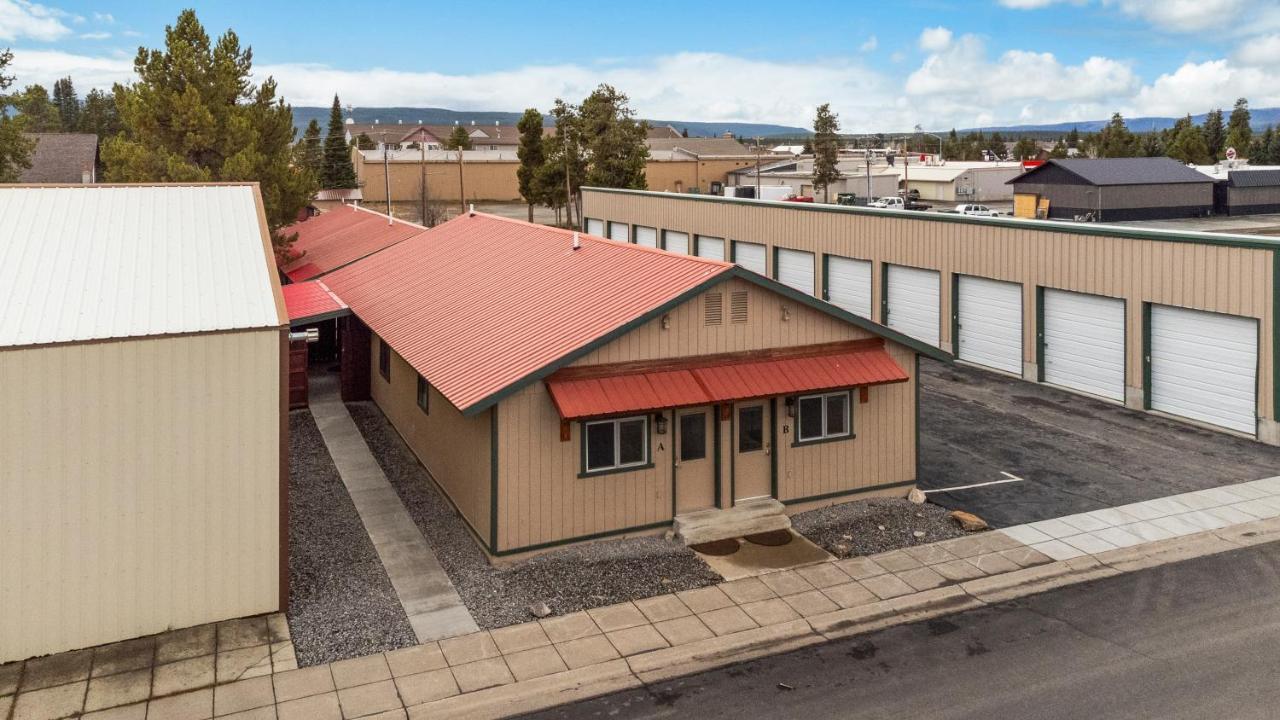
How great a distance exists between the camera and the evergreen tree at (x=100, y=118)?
108688 millimetres

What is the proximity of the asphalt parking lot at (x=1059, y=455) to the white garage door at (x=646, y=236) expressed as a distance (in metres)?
24.9

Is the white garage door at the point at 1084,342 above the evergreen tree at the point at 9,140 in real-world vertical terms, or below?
below

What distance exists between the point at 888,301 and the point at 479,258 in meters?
15.3

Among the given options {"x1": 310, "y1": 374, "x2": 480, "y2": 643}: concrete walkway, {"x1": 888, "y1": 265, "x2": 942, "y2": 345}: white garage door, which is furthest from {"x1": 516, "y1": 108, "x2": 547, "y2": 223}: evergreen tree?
{"x1": 310, "y1": 374, "x2": 480, "y2": 643}: concrete walkway

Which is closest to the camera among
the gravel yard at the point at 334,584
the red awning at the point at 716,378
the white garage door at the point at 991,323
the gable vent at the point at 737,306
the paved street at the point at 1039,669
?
the paved street at the point at 1039,669

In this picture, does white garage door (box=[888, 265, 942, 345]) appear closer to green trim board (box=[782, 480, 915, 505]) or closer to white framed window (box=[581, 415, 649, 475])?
green trim board (box=[782, 480, 915, 505])

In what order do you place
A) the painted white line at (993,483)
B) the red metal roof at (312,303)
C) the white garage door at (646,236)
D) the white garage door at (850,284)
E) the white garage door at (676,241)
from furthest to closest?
the white garage door at (646,236) < the white garage door at (676,241) < the white garage door at (850,284) < the red metal roof at (312,303) < the painted white line at (993,483)

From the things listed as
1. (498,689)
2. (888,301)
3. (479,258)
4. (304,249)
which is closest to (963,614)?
(498,689)

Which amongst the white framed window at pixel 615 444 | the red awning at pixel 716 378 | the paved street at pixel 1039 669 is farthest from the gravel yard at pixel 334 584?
the red awning at pixel 716 378

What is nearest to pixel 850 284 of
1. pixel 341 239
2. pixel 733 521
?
pixel 733 521

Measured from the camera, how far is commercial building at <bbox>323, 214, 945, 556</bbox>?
15.7 meters

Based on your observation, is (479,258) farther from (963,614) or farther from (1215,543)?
(1215,543)

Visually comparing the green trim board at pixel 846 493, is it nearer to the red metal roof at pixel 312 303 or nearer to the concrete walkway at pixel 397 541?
the concrete walkway at pixel 397 541

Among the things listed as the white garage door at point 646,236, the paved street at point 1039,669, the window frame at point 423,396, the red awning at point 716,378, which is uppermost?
the white garage door at point 646,236
